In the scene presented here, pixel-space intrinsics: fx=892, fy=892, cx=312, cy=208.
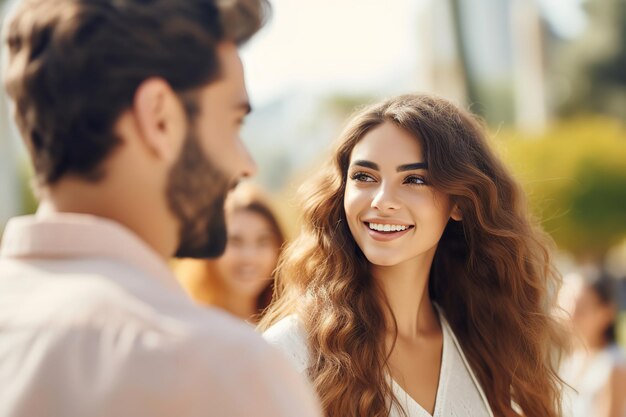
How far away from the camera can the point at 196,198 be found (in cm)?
130

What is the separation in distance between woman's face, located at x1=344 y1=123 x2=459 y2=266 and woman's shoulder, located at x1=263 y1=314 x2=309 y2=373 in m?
0.33

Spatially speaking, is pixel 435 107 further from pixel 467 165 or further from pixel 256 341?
pixel 256 341

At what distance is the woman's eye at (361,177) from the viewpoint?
2.99m

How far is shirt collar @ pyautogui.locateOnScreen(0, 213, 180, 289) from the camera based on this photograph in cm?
Result: 120

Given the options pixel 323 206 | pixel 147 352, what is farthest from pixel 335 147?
pixel 147 352

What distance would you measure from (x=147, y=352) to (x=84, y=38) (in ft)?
1.45

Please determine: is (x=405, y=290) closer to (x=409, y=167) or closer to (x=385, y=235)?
(x=385, y=235)

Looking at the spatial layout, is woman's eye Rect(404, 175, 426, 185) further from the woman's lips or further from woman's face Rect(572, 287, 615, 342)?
woman's face Rect(572, 287, 615, 342)

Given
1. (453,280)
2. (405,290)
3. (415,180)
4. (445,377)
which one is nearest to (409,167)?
(415,180)

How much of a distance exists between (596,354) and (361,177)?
329 cm

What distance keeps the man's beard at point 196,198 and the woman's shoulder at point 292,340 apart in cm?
151

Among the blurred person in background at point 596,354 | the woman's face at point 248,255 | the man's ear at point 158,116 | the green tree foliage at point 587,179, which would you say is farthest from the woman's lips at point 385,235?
the green tree foliage at point 587,179

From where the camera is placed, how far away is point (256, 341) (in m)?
1.12

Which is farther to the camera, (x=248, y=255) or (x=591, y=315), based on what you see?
(x=591, y=315)
